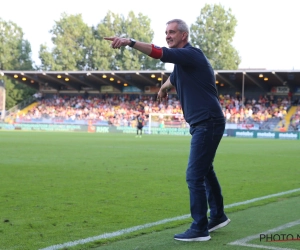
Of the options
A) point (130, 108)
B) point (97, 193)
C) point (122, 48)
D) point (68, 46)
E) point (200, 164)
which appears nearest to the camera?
point (200, 164)

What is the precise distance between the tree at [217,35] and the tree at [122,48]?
7.99m

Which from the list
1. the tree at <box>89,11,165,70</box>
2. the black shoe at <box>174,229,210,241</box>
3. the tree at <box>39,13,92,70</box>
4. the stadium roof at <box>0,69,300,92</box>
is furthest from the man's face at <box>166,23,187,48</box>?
the tree at <box>39,13,92,70</box>

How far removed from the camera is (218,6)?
78688 mm

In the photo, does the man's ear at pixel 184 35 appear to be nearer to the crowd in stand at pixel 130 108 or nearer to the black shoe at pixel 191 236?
the black shoe at pixel 191 236

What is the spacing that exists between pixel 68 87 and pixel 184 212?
206ft

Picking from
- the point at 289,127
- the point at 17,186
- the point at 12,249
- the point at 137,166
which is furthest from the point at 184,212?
the point at 289,127

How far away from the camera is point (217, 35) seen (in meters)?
77.5

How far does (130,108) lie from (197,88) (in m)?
56.0

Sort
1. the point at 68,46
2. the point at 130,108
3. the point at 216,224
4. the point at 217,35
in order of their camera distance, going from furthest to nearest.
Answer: the point at 68,46, the point at 217,35, the point at 130,108, the point at 216,224

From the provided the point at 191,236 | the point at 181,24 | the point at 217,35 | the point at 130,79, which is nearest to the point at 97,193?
the point at 191,236

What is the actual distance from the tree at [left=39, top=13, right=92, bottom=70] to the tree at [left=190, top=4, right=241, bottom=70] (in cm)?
1859

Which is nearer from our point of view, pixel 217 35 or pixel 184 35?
pixel 184 35

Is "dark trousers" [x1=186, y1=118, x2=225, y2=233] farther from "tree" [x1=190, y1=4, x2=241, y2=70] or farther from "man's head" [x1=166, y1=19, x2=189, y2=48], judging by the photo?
"tree" [x1=190, y1=4, x2=241, y2=70]

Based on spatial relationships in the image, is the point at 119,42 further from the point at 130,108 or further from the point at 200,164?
the point at 130,108
